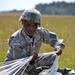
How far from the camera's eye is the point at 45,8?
98.4 meters

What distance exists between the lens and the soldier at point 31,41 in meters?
4.21

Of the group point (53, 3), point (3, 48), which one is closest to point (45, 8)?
point (53, 3)

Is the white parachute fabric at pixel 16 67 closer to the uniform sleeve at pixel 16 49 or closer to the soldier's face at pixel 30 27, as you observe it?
the uniform sleeve at pixel 16 49

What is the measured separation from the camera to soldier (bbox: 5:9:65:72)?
421 centimetres

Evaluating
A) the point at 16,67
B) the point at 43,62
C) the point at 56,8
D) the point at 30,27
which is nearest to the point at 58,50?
the point at 43,62

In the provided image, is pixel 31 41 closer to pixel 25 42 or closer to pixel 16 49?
pixel 25 42

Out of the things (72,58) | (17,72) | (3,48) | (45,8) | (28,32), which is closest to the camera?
(17,72)

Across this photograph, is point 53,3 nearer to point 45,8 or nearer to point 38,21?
point 45,8

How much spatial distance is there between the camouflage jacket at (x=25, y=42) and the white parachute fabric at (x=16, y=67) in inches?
5.9

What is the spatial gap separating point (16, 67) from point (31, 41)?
474 mm

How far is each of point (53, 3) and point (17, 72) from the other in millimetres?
95265

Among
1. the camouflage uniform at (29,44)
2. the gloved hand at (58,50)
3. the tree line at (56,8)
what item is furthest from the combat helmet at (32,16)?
the tree line at (56,8)

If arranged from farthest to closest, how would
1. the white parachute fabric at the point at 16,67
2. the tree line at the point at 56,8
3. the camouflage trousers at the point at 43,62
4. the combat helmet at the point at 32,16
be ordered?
the tree line at the point at 56,8
the camouflage trousers at the point at 43,62
the combat helmet at the point at 32,16
the white parachute fabric at the point at 16,67

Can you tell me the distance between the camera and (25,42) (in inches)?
171
